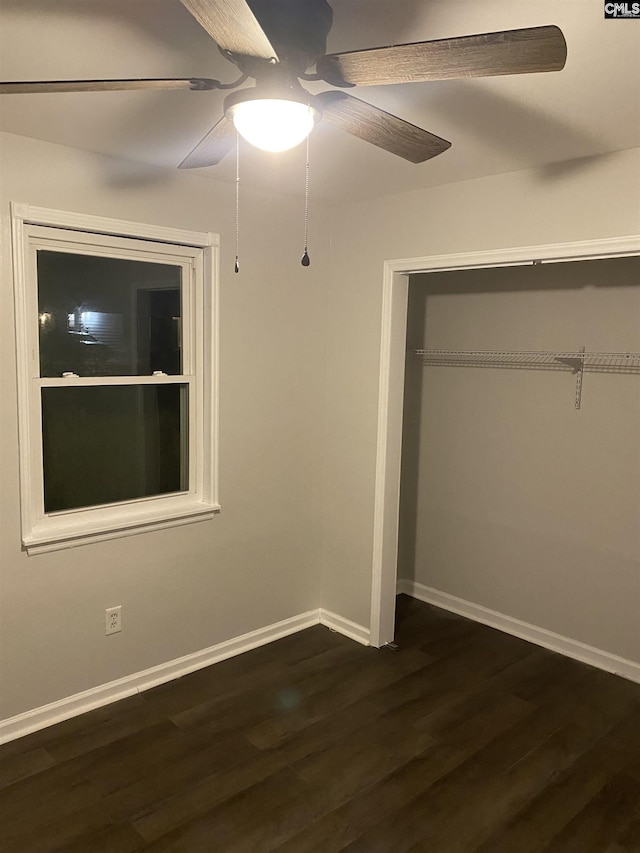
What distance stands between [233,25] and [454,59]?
44cm

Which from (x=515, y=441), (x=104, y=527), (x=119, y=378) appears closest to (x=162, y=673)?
(x=104, y=527)

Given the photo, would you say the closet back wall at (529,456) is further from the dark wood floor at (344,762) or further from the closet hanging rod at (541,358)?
the dark wood floor at (344,762)

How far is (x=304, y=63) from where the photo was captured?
1.47 metres

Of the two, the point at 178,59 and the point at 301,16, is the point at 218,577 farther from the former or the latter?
the point at 301,16

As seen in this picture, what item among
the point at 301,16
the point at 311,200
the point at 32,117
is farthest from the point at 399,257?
the point at 301,16

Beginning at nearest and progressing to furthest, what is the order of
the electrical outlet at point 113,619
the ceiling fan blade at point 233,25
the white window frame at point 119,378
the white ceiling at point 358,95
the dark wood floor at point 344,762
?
the ceiling fan blade at point 233,25 → the white ceiling at point 358,95 → the dark wood floor at point 344,762 → the white window frame at point 119,378 → the electrical outlet at point 113,619

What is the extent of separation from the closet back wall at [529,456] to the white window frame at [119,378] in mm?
1548

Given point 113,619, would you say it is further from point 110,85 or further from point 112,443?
point 110,85

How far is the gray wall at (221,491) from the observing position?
272 centimetres

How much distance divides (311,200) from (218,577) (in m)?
2.08

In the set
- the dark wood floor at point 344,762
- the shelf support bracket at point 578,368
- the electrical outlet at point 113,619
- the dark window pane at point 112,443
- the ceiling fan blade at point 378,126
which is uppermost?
the ceiling fan blade at point 378,126

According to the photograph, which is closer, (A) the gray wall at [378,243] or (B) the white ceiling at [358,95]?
(B) the white ceiling at [358,95]

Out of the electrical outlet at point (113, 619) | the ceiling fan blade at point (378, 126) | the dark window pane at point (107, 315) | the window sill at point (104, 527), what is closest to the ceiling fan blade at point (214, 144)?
the ceiling fan blade at point (378, 126)

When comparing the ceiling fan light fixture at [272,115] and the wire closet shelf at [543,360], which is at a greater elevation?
the ceiling fan light fixture at [272,115]
